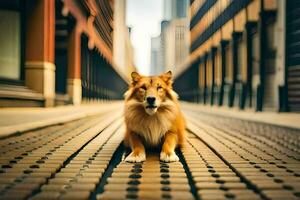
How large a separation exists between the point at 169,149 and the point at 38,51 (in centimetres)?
1024

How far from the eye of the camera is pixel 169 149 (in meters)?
4.39

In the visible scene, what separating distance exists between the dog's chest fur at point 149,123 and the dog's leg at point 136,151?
0.09 meters

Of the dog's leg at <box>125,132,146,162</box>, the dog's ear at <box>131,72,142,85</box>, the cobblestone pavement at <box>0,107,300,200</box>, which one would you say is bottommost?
the cobblestone pavement at <box>0,107,300,200</box>

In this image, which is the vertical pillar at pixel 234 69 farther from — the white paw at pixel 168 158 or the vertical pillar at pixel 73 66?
the white paw at pixel 168 158

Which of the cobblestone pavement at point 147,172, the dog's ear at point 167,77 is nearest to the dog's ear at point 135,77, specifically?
the dog's ear at point 167,77

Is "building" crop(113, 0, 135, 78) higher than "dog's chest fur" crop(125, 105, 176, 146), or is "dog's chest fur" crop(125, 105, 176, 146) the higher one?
"building" crop(113, 0, 135, 78)

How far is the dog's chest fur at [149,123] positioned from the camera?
15.1 feet

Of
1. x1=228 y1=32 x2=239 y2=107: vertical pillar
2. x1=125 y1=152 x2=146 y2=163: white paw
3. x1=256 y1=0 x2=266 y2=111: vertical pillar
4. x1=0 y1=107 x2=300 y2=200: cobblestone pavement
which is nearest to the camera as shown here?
x1=0 y1=107 x2=300 y2=200: cobblestone pavement

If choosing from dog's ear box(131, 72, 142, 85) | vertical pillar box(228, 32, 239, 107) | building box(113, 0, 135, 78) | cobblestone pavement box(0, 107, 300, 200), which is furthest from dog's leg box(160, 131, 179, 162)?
building box(113, 0, 135, 78)

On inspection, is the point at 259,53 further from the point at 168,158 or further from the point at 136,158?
the point at 136,158

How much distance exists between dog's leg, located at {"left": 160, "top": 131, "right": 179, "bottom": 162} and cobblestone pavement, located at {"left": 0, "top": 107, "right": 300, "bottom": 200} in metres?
0.11

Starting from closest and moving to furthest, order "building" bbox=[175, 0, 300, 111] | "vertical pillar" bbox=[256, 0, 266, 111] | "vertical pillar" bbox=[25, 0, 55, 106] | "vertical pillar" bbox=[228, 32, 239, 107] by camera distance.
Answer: "vertical pillar" bbox=[25, 0, 55, 106]
"building" bbox=[175, 0, 300, 111]
"vertical pillar" bbox=[256, 0, 266, 111]
"vertical pillar" bbox=[228, 32, 239, 107]

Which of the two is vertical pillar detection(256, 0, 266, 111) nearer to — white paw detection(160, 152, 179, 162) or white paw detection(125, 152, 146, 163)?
white paw detection(160, 152, 179, 162)

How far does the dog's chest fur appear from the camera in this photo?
4.61m
